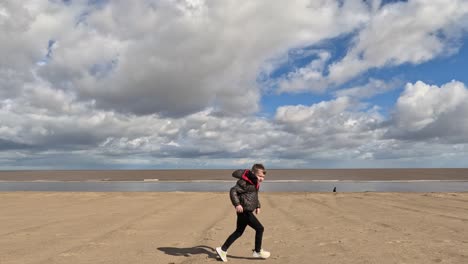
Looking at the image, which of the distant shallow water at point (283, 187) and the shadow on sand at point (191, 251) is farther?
the distant shallow water at point (283, 187)

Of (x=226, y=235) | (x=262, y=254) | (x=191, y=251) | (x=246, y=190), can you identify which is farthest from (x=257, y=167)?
(x=226, y=235)

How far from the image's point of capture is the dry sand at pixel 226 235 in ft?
29.9

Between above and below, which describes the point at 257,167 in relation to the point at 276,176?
above

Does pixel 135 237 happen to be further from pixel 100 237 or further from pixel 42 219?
pixel 42 219

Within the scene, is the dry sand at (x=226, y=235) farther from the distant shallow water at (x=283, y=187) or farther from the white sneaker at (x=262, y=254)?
the distant shallow water at (x=283, y=187)

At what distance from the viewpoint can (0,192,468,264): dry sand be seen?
9.10 m

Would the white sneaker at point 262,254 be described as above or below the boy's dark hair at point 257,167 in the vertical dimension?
below

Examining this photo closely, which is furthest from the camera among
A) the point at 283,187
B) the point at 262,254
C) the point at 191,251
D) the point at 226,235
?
the point at 283,187

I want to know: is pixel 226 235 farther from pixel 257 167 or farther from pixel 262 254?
pixel 257 167

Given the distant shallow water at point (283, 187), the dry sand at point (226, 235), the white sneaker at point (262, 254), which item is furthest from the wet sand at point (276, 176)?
the white sneaker at point (262, 254)

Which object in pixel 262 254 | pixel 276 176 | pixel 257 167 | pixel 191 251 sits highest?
pixel 257 167

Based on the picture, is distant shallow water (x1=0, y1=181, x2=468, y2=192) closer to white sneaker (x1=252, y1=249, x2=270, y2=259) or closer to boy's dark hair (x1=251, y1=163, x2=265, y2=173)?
white sneaker (x1=252, y1=249, x2=270, y2=259)

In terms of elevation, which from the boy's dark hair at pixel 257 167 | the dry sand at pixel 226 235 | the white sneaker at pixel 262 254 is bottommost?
the dry sand at pixel 226 235

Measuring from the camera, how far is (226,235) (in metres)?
12.4
